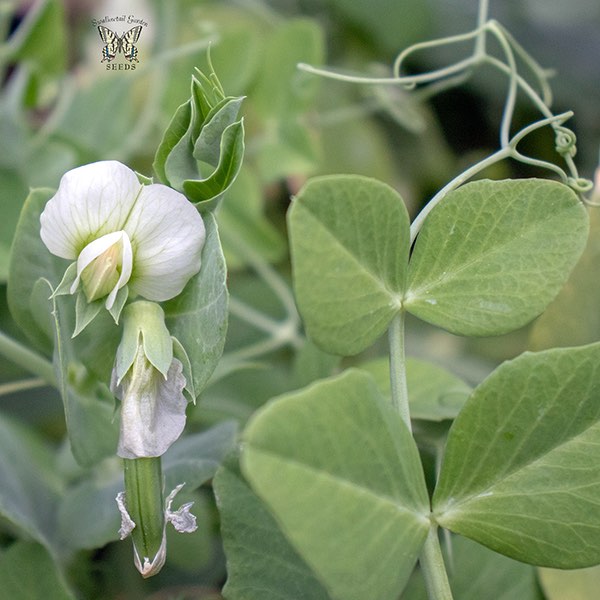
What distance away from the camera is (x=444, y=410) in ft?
1.27

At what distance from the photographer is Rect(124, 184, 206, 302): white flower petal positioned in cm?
31

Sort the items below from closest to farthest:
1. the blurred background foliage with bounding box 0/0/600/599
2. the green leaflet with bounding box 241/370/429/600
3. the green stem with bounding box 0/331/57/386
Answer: the green leaflet with bounding box 241/370/429/600, the green stem with bounding box 0/331/57/386, the blurred background foliage with bounding box 0/0/600/599

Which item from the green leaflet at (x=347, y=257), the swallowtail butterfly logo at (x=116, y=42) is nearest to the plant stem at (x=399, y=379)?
the green leaflet at (x=347, y=257)

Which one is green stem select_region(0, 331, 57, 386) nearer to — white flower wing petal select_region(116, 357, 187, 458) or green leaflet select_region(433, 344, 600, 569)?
white flower wing petal select_region(116, 357, 187, 458)

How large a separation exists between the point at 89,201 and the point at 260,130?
1.76ft

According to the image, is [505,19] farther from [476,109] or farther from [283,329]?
[283,329]

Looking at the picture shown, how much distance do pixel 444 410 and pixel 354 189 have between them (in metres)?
0.14

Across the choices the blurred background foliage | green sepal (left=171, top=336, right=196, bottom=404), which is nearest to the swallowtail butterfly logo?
the blurred background foliage

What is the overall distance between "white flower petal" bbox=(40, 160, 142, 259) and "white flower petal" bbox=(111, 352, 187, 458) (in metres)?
0.05

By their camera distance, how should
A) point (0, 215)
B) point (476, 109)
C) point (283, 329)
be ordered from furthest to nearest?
A: point (476, 109) → point (283, 329) → point (0, 215)

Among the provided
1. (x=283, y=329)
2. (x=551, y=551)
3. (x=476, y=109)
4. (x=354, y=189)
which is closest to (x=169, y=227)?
(x=354, y=189)

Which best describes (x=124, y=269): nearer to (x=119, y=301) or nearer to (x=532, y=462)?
(x=119, y=301)

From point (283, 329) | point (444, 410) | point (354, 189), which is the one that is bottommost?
point (283, 329)

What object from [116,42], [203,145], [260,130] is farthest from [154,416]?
[260,130]
